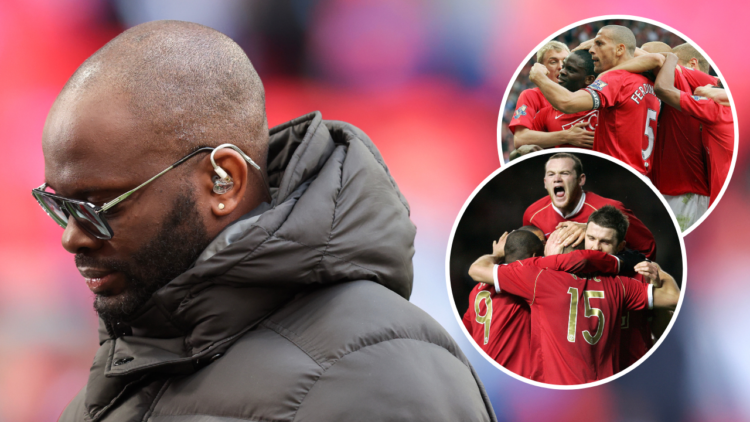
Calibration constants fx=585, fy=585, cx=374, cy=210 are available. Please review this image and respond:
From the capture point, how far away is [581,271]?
1646 millimetres

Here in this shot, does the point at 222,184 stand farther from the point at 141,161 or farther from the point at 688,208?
the point at 688,208

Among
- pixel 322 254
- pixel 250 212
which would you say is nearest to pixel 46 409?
pixel 250 212

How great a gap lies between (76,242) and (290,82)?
121 centimetres

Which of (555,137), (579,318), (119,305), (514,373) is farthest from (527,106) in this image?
(119,305)

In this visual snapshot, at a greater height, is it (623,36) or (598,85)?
(623,36)

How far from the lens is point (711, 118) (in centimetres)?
167

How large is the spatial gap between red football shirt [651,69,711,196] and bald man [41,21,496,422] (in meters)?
1.12

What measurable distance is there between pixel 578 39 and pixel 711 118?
0.44 metres

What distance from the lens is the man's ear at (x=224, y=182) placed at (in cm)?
84

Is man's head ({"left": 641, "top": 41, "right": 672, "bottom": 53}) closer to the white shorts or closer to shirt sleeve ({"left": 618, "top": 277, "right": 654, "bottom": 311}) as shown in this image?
the white shorts

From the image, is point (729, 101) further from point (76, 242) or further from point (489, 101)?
point (76, 242)

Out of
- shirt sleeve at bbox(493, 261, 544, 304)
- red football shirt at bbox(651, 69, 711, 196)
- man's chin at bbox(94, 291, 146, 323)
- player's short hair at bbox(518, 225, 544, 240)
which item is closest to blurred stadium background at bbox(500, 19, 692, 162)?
red football shirt at bbox(651, 69, 711, 196)

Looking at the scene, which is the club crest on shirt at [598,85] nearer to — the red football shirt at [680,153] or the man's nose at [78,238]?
the red football shirt at [680,153]

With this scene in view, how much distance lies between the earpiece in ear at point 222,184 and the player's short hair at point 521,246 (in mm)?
1084
